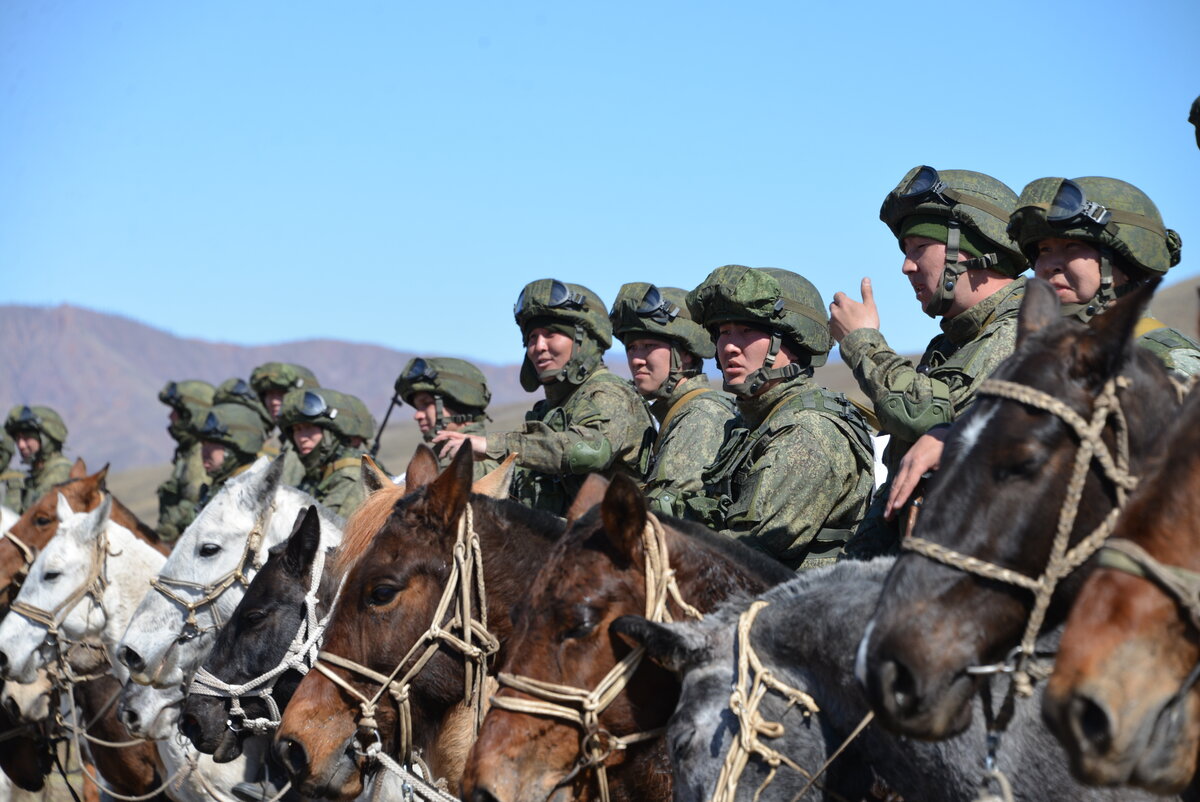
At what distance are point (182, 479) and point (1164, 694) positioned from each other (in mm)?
16090

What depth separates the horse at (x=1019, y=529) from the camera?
2947 millimetres

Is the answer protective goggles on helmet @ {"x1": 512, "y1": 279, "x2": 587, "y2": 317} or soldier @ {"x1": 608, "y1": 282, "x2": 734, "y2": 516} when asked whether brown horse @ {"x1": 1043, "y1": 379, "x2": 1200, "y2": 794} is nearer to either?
soldier @ {"x1": 608, "y1": 282, "x2": 734, "y2": 516}

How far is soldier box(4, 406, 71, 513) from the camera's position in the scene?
19141 millimetres

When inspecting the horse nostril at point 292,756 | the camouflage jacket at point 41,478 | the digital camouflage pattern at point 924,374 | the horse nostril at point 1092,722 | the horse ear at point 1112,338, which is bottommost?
the camouflage jacket at point 41,478

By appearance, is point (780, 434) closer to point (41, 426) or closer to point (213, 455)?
point (213, 455)

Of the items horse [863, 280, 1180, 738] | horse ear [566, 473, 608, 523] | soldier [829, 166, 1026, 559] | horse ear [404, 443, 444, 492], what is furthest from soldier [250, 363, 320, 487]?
horse [863, 280, 1180, 738]

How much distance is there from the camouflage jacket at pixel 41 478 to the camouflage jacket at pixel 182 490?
2378mm

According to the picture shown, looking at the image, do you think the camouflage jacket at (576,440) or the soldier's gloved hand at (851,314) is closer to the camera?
the soldier's gloved hand at (851,314)

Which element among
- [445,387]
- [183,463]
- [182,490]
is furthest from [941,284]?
[183,463]

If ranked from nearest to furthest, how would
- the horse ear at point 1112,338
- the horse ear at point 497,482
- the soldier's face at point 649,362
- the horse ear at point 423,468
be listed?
the horse ear at point 1112,338, the horse ear at point 423,468, the horse ear at point 497,482, the soldier's face at point 649,362

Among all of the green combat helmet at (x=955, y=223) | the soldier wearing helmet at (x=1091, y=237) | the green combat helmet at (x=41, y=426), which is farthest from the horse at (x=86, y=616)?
the green combat helmet at (x=41, y=426)

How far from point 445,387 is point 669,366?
3686 millimetres

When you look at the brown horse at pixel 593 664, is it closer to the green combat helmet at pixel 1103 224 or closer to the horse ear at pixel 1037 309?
the horse ear at pixel 1037 309

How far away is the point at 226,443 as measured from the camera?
1459 centimetres
